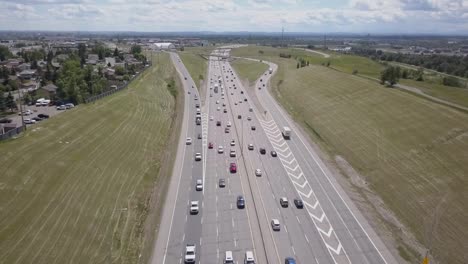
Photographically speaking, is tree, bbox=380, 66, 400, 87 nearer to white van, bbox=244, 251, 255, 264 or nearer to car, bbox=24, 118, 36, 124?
white van, bbox=244, 251, 255, 264

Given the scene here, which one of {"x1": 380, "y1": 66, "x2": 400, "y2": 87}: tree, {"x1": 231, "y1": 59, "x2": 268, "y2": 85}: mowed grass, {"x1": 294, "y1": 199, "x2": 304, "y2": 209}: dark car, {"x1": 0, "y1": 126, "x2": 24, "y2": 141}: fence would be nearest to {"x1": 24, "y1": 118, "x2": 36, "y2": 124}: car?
{"x1": 0, "y1": 126, "x2": 24, "y2": 141}: fence

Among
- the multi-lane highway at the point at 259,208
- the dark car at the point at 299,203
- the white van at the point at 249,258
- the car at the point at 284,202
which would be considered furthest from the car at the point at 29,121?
the white van at the point at 249,258

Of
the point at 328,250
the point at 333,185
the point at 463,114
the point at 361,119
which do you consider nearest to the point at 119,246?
the point at 328,250

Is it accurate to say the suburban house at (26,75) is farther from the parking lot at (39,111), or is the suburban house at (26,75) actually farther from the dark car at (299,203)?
the dark car at (299,203)

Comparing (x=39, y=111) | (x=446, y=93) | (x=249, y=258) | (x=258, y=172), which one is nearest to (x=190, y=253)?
(x=249, y=258)

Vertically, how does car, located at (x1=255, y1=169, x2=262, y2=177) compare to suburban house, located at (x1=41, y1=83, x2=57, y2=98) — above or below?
below

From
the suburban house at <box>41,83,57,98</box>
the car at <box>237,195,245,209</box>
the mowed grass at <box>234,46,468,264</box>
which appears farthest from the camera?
the suburban house at <box>41,83,57,98</box>
